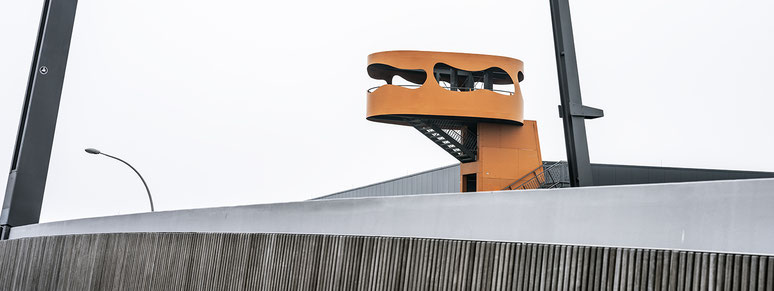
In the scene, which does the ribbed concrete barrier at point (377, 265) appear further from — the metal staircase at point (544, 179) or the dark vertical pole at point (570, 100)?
the metal staircase at point (544, 179)

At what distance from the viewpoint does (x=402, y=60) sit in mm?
24984

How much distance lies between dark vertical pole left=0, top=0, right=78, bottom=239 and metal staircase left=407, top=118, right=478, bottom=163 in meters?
12.9

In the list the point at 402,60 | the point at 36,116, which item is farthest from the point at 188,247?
the point at 402,60

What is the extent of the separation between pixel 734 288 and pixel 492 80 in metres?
22.6

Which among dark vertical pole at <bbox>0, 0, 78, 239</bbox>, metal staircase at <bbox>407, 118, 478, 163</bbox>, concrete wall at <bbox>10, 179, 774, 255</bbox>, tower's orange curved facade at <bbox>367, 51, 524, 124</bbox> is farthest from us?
metal staircase at <bbox>407, 118, 478, 163</bbox>

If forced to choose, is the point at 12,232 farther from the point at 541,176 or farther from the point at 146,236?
the point at 541,176

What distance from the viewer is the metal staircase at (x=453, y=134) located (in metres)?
26.1

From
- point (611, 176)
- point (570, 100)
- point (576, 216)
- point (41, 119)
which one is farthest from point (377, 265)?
point (611, 176)

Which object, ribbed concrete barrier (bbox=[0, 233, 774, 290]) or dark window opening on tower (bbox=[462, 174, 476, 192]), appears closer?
ribbed concrete barrier (bbox=[0, 233, 774, 290])

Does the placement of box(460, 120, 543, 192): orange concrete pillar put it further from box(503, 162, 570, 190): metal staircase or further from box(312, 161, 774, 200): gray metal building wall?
box(312, 161, 774, 200): gray metal building wall

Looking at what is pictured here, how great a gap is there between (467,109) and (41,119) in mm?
13683

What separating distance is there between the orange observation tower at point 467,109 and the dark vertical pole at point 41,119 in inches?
460

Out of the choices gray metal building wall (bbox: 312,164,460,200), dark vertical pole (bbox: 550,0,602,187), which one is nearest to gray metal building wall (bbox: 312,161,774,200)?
gray metal building wall (bbox: 312,164,460,200)

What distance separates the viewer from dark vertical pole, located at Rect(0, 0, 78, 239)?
14812 mm
